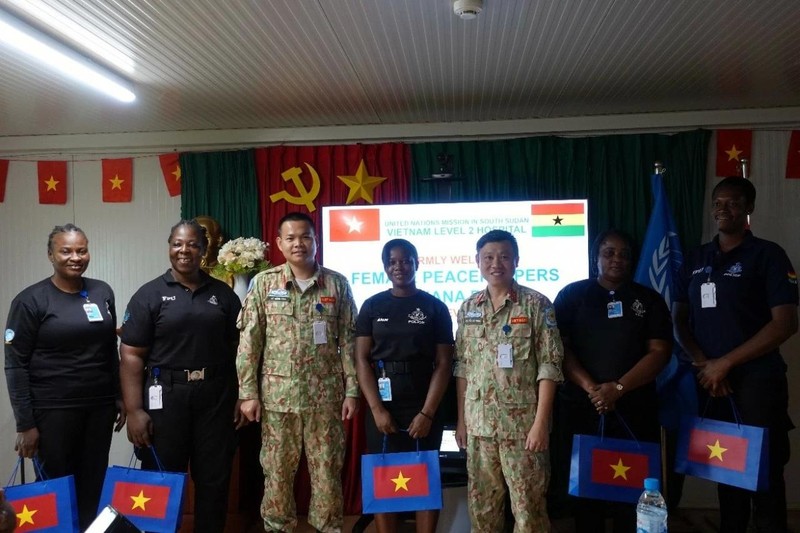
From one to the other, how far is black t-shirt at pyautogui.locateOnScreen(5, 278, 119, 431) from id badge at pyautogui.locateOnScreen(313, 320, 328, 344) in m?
1.02

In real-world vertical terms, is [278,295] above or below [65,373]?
above

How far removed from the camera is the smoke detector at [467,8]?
237 cm

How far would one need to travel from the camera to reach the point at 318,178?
4301 millimetres

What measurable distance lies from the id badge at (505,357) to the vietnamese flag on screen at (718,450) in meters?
0.87

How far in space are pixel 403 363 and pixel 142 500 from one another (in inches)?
49.9

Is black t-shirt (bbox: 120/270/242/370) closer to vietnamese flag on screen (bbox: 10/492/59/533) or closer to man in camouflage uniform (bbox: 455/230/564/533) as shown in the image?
vietnamese flag on screen (bbox: 10/492/59/533)

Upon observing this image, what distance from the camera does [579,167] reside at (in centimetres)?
411

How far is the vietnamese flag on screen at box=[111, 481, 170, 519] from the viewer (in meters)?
2.60

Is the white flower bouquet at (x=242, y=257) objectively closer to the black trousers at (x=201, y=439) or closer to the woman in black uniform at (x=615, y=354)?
the black trousers at (x=201, y=439)

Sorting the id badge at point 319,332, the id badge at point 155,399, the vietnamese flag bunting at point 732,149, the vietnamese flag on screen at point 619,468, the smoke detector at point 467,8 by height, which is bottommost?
the vietnamese flag on screen at point 619,468

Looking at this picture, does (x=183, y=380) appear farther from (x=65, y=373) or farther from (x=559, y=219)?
(x=559, y=219)

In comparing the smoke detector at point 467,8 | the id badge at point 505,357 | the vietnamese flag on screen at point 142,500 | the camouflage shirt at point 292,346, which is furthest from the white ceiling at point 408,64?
the vietnamese flag on screen at point 142,500

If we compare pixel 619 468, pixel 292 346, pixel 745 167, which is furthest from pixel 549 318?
pixel 745 167

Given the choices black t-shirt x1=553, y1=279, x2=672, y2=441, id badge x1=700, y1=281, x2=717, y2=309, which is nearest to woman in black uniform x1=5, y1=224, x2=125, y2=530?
black t-shirt x1=553, y1=279, x2=672, y2=441
